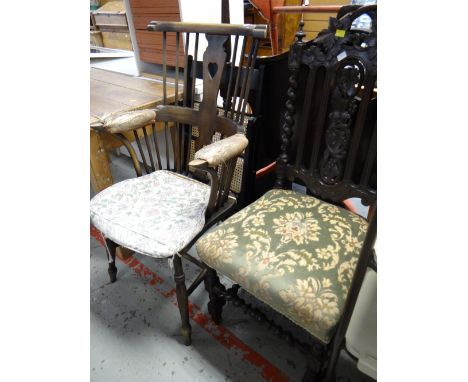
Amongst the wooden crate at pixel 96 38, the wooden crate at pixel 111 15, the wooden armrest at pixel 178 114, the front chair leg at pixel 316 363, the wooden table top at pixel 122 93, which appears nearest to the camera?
the front chair leg at pixel 316 363

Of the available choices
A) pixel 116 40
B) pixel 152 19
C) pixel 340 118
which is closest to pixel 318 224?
pixel 340 118

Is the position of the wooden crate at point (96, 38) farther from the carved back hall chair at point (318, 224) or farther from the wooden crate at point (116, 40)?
the carved back hall chair at point (318, 224)

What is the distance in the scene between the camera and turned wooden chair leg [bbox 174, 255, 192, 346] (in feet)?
3.22

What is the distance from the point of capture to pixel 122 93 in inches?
61.0

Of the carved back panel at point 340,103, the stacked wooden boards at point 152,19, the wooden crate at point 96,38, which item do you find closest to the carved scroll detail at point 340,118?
the carved back panel at point 340,103

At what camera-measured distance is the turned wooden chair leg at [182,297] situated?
980 millimetres

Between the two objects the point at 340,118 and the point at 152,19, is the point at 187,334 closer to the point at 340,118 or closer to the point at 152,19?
the point at 340,118

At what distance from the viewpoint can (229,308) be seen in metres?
1.31

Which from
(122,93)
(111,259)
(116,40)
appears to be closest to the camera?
(111,259)

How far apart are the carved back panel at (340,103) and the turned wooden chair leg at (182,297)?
56cm

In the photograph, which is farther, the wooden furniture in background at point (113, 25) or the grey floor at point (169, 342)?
the wooden furniture in background at point (113, 25)

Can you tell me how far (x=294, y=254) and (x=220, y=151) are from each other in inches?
14.7
